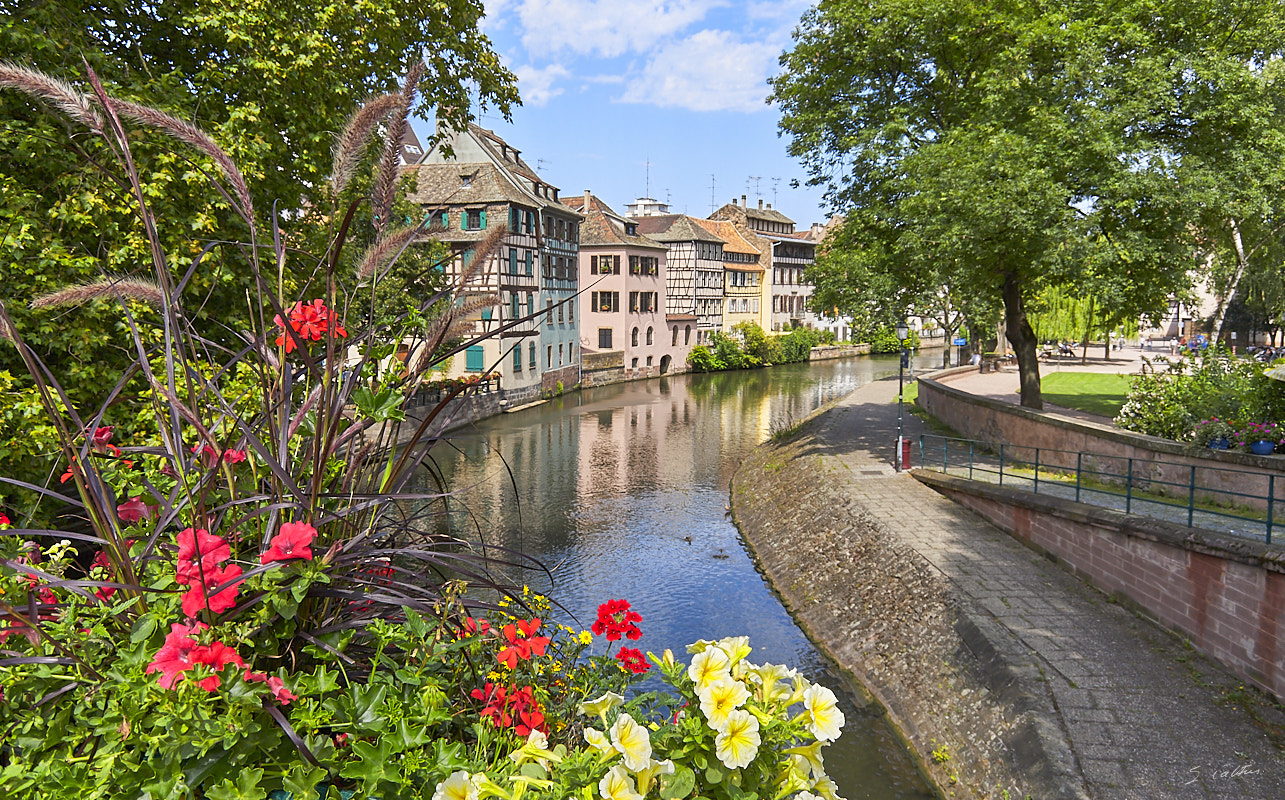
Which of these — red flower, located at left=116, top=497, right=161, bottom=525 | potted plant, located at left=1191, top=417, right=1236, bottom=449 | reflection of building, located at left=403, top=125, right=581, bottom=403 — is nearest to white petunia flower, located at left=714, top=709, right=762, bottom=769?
red flower, located at left=116, top=497, right=161, bottom=525

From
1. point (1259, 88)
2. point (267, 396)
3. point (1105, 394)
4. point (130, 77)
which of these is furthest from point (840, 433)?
point (267, 396)

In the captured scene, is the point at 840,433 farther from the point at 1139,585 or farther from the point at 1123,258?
the point at 1139,585

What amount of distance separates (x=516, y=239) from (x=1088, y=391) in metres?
25.6

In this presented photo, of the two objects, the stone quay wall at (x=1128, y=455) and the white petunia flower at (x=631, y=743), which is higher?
the white petunia flower at (x=631, y=743)

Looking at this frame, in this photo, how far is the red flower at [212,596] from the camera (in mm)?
2627

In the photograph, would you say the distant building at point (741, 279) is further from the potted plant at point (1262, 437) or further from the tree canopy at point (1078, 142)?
the potted plant at point (1262, 437)

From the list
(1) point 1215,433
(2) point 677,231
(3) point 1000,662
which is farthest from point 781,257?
(3) point 1000,662

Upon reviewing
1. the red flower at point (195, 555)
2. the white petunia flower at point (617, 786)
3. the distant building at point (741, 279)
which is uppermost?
the distant building at point (741, 279)

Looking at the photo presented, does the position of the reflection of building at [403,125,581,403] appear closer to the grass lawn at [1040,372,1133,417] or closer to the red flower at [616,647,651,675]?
the grass lawn at [1040,372,1133,417]

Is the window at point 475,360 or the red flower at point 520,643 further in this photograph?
the window at point 475,360

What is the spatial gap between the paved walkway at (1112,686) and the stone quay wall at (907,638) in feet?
1.07

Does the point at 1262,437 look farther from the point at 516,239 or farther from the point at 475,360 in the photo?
the point at 475,360

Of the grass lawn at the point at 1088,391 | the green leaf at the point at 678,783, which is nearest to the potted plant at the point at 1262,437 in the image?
the grass lawn at the point at 1088,391

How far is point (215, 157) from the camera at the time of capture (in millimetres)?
2750
